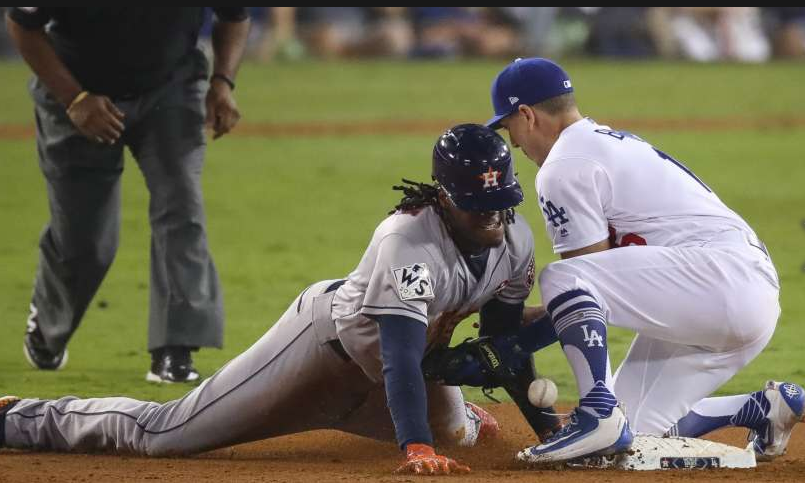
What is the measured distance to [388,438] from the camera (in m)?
5.47

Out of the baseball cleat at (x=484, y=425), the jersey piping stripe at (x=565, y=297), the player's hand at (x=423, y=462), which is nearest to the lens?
the player's hand at (x=423, y=462)

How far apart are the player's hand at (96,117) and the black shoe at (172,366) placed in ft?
3.30

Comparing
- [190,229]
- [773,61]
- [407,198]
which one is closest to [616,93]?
[773,61]

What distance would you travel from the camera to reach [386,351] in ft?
15.5

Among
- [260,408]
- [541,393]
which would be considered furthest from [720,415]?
[260,408]

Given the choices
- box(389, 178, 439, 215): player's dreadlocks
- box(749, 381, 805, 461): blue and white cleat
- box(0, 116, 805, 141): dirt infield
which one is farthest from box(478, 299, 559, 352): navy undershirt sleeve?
box(0, 116, 805, 141): dirt infield

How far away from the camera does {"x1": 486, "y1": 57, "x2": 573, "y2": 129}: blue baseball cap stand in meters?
5.44

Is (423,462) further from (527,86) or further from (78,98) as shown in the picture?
(78,98)

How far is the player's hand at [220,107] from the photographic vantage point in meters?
7.00

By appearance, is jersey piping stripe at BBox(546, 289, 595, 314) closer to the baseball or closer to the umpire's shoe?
the baseball

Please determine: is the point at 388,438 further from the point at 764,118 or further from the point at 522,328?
the point at 764,118

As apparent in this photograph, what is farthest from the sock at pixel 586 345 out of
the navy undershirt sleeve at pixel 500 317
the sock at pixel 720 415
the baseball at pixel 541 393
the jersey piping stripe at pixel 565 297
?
the sock at pixel 720 415

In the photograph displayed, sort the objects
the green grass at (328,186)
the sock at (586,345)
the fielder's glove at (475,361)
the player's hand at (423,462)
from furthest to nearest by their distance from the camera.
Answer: the green grass at (328,186) → the fielder's glove at (475,361) → the sock at (586,345) → the player's hand at (423,462)

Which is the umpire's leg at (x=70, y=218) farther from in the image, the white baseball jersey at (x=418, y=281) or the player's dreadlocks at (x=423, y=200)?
the player's dreadlocks at (x=423, y=200)
